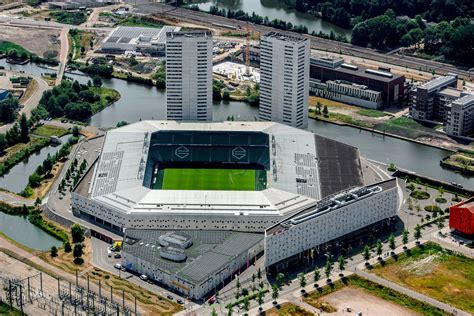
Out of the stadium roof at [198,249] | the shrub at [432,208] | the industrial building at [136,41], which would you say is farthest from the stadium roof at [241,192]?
the industrial building at [136,41]

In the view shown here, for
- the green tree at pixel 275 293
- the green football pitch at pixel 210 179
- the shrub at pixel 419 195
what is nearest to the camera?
the green tree at pixel 275 293

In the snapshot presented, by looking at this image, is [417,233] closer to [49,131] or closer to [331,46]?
[49,131]

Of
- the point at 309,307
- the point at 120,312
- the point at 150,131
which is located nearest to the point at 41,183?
the point at 150,131

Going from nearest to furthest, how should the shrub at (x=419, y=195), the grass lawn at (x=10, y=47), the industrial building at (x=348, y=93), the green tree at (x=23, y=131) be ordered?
the shrub at (x=419, y=195) → the green tree at (x=23, y=131) → the industrial building at (x=348, y=93) → the grass lawn at (x=10, y=47)

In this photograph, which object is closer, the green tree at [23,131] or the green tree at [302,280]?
the green tree at [302,280]

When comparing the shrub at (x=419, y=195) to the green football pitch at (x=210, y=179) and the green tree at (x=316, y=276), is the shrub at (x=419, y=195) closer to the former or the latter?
the green football pitch at (x=210, y=179)

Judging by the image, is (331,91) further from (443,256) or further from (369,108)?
(443,256)
